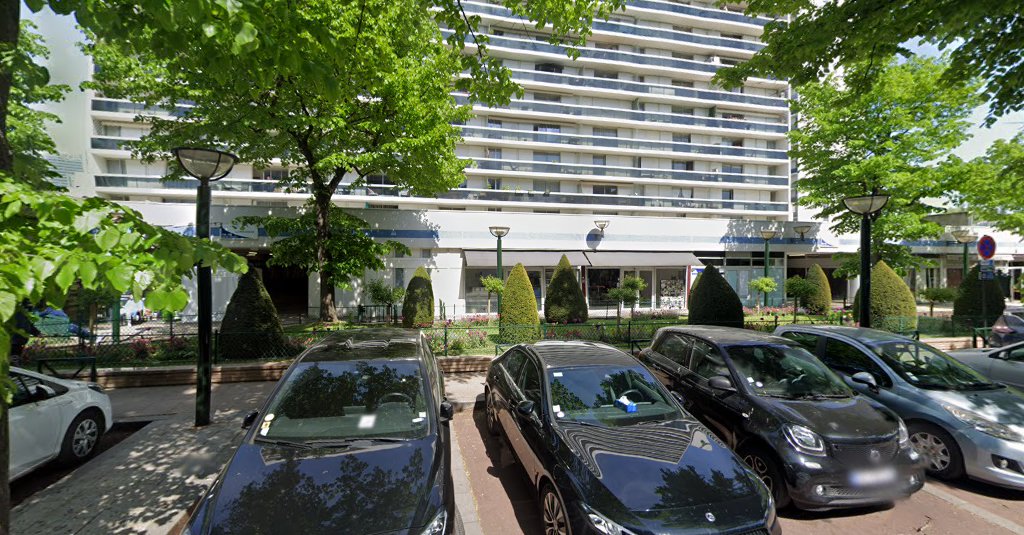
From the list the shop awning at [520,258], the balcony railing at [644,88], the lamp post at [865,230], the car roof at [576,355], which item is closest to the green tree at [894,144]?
the lamp post at [865,230]

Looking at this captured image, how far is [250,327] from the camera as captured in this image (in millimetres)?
9531

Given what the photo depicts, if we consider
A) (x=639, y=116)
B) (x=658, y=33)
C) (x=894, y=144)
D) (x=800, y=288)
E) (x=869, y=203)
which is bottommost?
(x=800, y=288)

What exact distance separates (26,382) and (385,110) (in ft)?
36.4

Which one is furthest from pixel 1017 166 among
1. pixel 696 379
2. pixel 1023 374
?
pixel 696 379

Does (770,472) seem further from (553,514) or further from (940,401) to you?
(940,401)

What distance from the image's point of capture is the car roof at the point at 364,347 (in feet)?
14.5

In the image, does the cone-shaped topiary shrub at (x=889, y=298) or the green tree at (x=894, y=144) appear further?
the green tree at (x=894, y=144)

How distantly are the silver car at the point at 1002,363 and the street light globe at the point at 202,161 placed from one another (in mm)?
12143

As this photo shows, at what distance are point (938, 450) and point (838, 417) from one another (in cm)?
187

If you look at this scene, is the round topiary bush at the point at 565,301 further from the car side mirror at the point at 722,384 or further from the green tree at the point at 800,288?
the green tree at the point at 800,288

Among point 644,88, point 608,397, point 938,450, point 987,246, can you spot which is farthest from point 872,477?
point 644,88

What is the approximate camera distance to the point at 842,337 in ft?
20.0

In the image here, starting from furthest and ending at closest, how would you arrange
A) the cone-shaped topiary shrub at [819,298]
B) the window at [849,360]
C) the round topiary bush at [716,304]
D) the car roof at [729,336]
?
the cone-shaped topiary shrub at [819,298] < the round topiary bush at [716,304] < the window at [849,360] < the car roof at [729,336]

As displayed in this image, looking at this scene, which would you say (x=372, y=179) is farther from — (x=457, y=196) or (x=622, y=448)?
(x=622, y=448)
